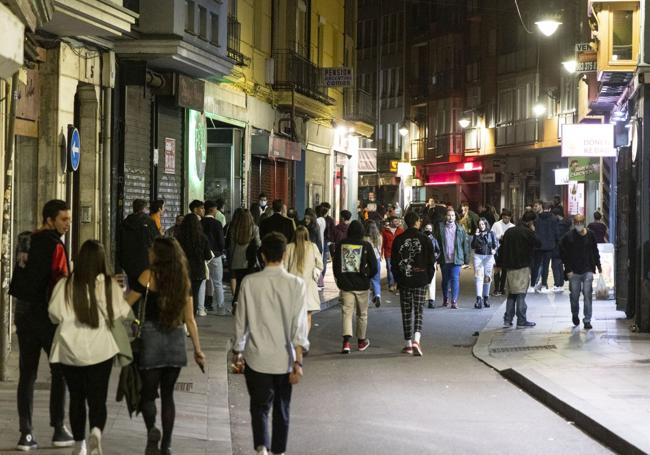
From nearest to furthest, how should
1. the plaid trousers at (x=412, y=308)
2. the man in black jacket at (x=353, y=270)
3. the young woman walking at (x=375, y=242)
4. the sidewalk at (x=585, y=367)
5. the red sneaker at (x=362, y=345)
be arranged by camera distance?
1. the sidewalk at (x=585, y=367)
2. the man in black jacket at (x=353, y=270)
3. the plaid trousers at (x=412, y=308)
4. the red sneaker at (x=362, y=345)
5. the young woman walking at (x=375, y=242)

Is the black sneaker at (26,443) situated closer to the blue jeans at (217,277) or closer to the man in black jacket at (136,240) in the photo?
the man in black jacket at (136,240)

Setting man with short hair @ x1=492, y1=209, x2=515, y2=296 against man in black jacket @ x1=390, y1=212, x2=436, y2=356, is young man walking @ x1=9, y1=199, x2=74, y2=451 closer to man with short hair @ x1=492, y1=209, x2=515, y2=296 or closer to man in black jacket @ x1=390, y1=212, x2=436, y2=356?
man in black jacket @ x1=390, y1=212, x2=436, y2=356

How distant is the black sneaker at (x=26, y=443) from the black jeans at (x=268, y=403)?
1668mm

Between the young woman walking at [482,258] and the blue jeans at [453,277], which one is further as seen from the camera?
the young woman walking at [482,258]

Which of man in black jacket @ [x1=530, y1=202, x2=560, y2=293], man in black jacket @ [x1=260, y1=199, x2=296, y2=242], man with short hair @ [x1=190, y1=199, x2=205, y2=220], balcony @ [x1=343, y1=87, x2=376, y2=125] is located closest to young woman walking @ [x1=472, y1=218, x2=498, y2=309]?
man in black jacket @ [x1=530, y1=202, x2=560, y2=293]

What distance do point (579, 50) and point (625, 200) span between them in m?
7.28

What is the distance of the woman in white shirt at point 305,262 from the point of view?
13.6 metres

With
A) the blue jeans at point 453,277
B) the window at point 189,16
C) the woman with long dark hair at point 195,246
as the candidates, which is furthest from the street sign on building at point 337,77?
the woman with long dark hair at point 195,246

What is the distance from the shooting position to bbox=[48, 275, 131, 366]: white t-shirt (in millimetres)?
7559

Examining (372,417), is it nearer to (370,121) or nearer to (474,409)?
(474,409)

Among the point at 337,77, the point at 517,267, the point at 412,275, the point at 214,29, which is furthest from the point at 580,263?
the point at 337,77

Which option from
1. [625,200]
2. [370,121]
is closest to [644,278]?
[625,200]

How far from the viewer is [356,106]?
138 feet

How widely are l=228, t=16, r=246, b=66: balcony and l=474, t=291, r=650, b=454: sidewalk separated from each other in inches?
363
